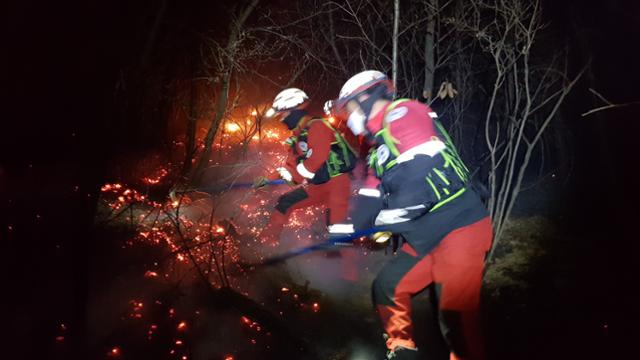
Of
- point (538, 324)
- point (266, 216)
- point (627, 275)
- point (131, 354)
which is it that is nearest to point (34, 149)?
point (266, 216)

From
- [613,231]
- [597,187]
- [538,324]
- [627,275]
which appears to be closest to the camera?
[538,324]

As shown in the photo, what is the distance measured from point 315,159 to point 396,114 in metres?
2.67

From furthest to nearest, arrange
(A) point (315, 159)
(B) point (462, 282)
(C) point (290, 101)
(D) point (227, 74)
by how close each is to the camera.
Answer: (D) point (227, 74)
(C) point (290, 101)
(A) point (315, 159)
(B) point (462, 282)

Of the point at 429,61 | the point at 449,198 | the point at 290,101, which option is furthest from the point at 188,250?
the point at 429,61

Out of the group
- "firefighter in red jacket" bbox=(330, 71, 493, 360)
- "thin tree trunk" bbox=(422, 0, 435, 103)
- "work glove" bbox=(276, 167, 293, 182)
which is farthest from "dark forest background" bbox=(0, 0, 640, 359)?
"thin tree trunk" bbox=(422, 0, 435, 103)

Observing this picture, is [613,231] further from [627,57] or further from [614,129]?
[627,57]

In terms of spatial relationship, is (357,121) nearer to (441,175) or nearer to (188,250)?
(441,175)

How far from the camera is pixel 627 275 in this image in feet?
19.4

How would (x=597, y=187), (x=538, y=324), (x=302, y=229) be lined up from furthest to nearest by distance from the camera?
1. (x=597, y=187)
2. (x=302, y=229)
3. (x=538, y=324)

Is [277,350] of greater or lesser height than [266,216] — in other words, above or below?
below

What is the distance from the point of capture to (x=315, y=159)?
6262 mm

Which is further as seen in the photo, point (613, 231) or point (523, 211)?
point (523, 211)

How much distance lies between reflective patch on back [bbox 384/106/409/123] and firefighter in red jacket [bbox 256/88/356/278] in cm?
252

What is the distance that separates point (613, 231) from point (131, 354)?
8501 mm
